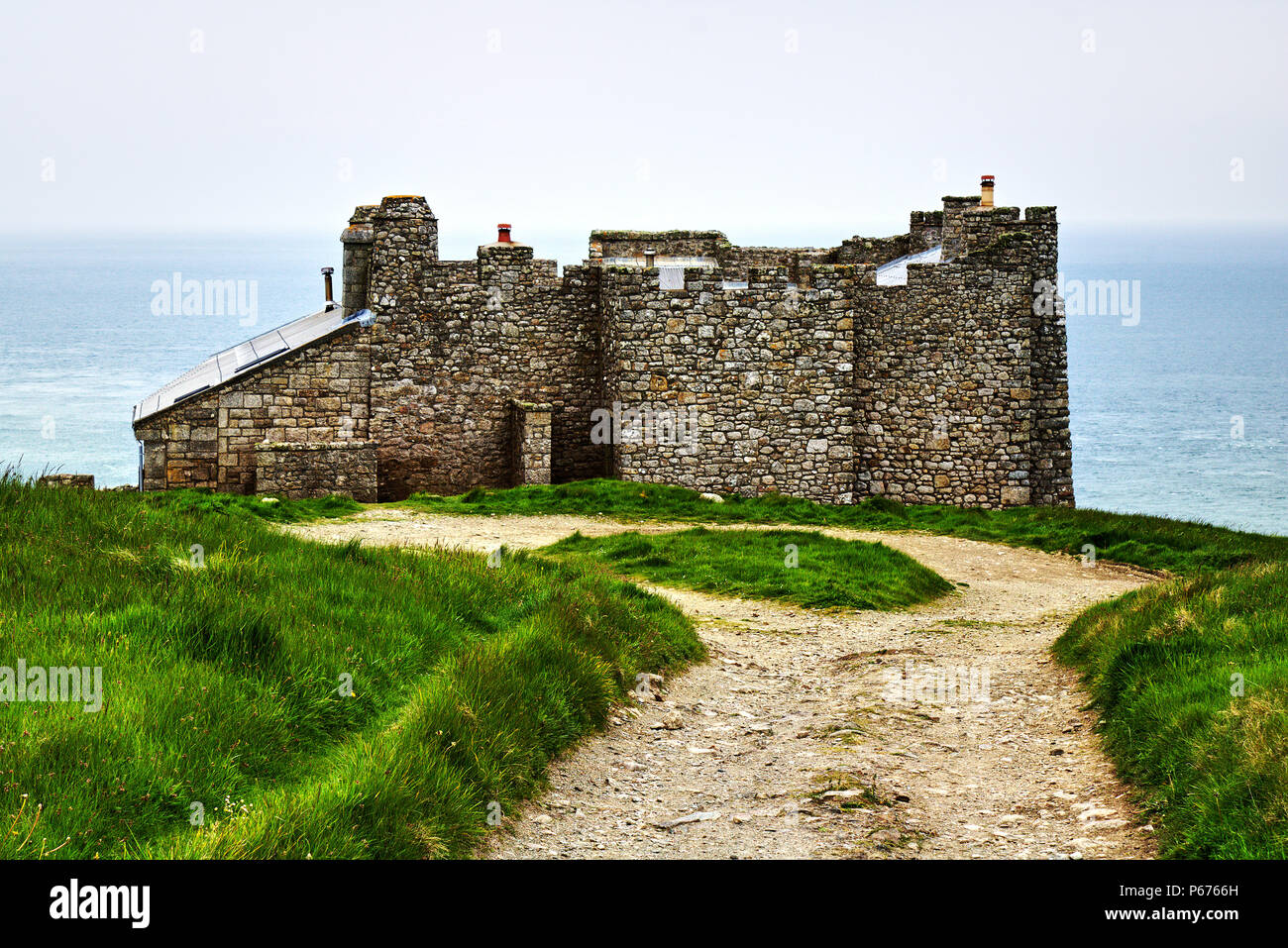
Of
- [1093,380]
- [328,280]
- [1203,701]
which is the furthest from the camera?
[1093,380]

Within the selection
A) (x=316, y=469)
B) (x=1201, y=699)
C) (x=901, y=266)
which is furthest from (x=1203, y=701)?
(x=901, y=266)

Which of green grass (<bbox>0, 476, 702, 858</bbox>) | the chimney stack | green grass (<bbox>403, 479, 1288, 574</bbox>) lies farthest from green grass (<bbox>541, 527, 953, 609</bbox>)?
the chimney stack

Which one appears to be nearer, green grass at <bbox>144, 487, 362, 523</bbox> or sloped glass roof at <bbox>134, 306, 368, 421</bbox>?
green grass at <bbox>144, 487, 362, 523</bbox>

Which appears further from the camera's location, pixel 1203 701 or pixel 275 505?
pixel 275 505

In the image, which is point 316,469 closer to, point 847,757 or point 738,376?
point 738,376

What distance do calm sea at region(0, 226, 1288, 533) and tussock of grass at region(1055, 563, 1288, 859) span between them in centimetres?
959

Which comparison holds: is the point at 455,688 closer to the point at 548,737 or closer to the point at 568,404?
the point at 548,737

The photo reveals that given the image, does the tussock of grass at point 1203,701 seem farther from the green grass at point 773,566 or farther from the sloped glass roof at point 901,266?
the sloped glass roof at point 901,266

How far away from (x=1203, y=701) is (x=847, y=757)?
7.60 ft

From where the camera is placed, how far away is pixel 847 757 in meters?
8.97

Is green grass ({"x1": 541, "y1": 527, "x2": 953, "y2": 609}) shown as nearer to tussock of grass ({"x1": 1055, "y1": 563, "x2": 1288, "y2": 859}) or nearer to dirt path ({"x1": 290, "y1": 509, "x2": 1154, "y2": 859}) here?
dirt path ({"x1": 290, "y1": 509, "x2": 1154, "y2": 859})

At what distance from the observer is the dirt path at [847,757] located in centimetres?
730

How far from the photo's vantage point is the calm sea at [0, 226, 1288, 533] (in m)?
60.0
